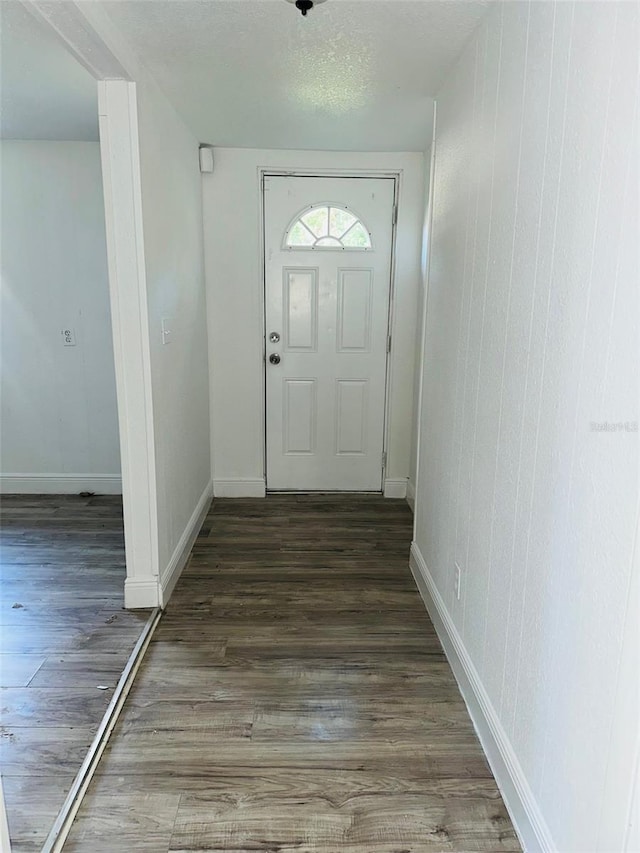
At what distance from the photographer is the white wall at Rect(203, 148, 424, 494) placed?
3582mm

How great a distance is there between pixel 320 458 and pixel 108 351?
1.59m

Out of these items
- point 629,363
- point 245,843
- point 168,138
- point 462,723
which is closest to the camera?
point 629,363

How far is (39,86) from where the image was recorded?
2533mm

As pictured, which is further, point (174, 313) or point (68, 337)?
point (68, 337)

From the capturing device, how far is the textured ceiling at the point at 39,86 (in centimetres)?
198

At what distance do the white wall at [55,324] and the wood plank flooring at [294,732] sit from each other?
1532 mm

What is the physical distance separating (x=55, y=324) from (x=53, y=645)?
88.0 inches

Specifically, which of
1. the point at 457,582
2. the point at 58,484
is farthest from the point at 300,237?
the point at 457,582

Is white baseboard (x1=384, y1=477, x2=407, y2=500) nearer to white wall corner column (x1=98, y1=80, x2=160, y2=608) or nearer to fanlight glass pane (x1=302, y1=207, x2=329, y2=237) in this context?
fanlight glass pane (x1=302, y1=207, x2=329, y2=237)

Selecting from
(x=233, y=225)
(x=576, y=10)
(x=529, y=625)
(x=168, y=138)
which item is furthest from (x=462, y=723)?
(x=233, y=225)

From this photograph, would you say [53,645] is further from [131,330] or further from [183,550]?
[131,330]

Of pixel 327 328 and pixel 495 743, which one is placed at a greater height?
pixel 327 328

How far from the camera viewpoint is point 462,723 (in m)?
1.88

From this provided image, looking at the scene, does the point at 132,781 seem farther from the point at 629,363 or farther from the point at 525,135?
the point at 525,135
